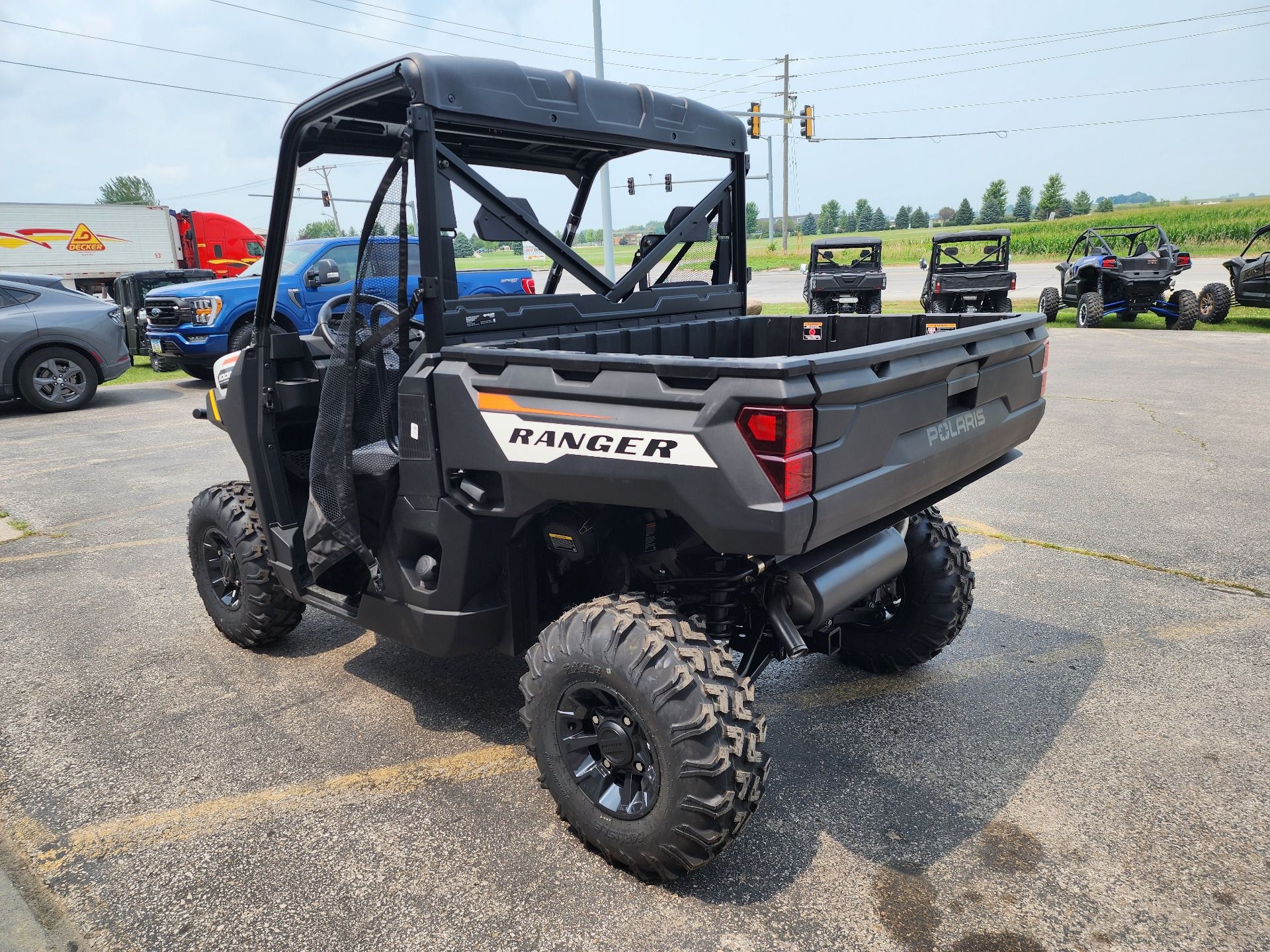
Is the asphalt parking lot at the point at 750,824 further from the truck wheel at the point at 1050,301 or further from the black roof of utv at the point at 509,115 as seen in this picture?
the truck wheel at the point at 1050,301

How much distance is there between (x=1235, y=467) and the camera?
22.5 ft

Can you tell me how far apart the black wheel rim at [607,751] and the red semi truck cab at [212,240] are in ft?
87.8

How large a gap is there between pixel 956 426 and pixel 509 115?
175 cm

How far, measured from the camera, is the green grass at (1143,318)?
16.1m

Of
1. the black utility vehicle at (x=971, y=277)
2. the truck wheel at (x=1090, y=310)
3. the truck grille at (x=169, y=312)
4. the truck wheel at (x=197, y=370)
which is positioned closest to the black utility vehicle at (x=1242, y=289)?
the truck wheel at (x=1090, y=310)

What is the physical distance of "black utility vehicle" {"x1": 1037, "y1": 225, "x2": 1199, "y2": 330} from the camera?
15711 millimetres

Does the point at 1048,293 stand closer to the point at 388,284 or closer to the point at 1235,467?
the point at 1235,467

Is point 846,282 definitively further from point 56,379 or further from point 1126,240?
point 56,379

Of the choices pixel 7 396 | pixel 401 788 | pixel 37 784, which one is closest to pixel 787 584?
pixel 401 788

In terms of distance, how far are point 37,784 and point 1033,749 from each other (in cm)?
364

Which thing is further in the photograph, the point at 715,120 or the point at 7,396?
the point at 7,396

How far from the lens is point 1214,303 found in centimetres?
1616

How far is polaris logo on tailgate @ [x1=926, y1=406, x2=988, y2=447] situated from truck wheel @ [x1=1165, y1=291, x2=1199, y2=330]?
15.7m

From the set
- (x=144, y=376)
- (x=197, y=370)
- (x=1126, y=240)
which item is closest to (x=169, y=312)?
(x=197, y=370)
